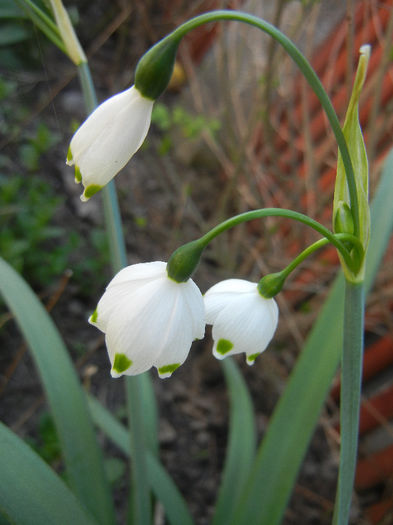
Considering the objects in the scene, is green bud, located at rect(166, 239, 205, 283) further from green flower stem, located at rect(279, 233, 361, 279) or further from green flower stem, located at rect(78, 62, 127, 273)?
green flower stem, located at rect(78, 62, 127, 273)

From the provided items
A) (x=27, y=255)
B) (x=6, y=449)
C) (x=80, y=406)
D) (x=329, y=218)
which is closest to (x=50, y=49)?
(x=27, y=255)

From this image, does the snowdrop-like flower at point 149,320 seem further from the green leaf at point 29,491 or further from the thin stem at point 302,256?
the green leaf at point 29,491

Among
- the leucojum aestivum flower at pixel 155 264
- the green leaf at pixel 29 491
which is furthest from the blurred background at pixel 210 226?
the leucojum aestivum flower at pixel 155 264

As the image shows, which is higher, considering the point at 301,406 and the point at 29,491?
the point at 29,491

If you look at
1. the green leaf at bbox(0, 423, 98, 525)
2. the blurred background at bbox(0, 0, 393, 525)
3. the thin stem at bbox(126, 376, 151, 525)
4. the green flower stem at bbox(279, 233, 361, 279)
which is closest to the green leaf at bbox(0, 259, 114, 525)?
the thin stem at bbox(126, 376, 151, 525)

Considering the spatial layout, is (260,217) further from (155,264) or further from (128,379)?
(128,379)

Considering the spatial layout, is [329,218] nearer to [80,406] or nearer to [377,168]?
[377,168]

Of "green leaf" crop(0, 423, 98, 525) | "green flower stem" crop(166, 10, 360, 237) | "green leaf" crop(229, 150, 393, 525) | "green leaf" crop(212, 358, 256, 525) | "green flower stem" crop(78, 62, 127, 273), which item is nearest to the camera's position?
"green flower stem" crop(166, 10, 360, 237)

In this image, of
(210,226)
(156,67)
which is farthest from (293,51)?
(210,226)
